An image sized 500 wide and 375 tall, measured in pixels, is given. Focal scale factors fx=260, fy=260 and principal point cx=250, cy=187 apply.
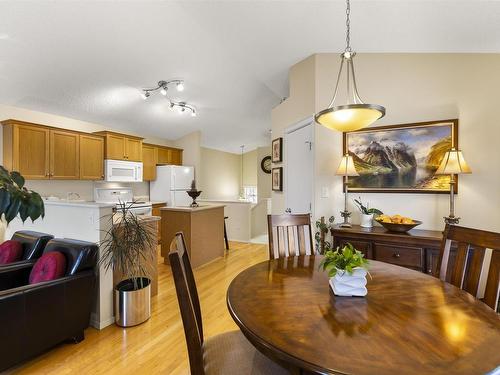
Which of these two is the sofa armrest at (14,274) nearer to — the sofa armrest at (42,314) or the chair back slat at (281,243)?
the sofa armrest at (42,314)

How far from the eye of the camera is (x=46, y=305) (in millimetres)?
1872

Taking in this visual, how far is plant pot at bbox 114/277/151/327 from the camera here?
2.34 m

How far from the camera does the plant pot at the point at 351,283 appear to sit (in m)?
1.22

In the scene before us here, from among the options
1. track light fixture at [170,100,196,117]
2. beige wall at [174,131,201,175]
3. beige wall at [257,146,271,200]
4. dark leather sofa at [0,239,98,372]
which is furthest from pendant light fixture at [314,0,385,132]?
beige wall at [257,146,271,200]

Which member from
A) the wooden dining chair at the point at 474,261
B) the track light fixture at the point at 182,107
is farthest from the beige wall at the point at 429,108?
the track light fixture at the point at 182,107

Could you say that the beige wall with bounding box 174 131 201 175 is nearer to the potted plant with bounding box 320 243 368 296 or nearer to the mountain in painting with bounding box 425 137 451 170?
the mountain in painting with bounding box 425 137 451 170

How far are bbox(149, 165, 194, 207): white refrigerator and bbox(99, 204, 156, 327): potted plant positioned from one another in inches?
123

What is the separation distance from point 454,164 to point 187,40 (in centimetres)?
311

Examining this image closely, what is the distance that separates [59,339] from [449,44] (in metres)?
4.28

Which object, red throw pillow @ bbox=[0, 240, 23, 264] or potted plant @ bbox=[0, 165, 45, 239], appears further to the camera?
red throw pillow @ bbox=[0, 240, 23, 264]

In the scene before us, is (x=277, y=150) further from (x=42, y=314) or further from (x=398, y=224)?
(x=42, y=314)

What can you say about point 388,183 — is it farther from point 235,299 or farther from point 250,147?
point 250,147

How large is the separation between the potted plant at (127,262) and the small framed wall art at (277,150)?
2167 millimetres

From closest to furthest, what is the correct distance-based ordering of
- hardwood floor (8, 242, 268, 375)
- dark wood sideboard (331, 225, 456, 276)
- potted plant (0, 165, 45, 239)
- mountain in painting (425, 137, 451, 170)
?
potted plant (0, 165, 45, 239)
hardwood floor (8, 242, 268, 375)
dark wood sideboard (331, 225, 456, 276)
mountain in painting (425, 137, 451, 170)
